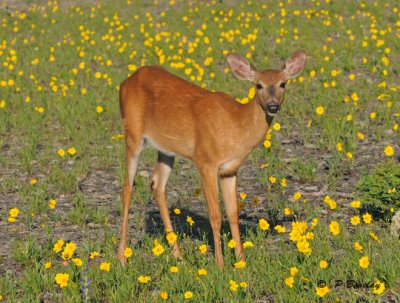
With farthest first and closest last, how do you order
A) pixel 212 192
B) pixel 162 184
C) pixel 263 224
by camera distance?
pixel 162 184 < pixel 212 192 < pixel 263 224

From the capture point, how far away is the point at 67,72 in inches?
624

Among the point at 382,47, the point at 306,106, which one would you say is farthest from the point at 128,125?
the point at 382,47

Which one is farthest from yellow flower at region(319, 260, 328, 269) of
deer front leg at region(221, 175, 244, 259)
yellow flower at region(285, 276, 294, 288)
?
deer front leg at region(221, 175, 244, 259)

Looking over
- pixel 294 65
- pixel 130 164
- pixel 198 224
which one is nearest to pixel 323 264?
pixel 294 65

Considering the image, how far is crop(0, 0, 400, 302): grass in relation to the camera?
6.09 meters

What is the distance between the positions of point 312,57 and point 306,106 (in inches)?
143

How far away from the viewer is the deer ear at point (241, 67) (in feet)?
23.1

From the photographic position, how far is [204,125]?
7.11 m

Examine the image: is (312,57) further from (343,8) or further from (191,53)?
(343,8)

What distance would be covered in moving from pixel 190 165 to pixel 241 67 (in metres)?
3.99

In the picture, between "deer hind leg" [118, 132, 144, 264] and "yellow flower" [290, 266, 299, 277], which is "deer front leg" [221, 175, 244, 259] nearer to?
"deer hind leg" [118, 132, 144, 264]

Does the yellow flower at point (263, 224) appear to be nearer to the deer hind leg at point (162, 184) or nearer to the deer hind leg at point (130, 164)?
the deer hind leg at point (162, 184)

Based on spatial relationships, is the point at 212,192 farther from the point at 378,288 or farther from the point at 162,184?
the point at 378,288

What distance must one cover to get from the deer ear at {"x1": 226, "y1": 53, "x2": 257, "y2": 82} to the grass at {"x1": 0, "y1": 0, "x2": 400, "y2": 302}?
1.34 metres
